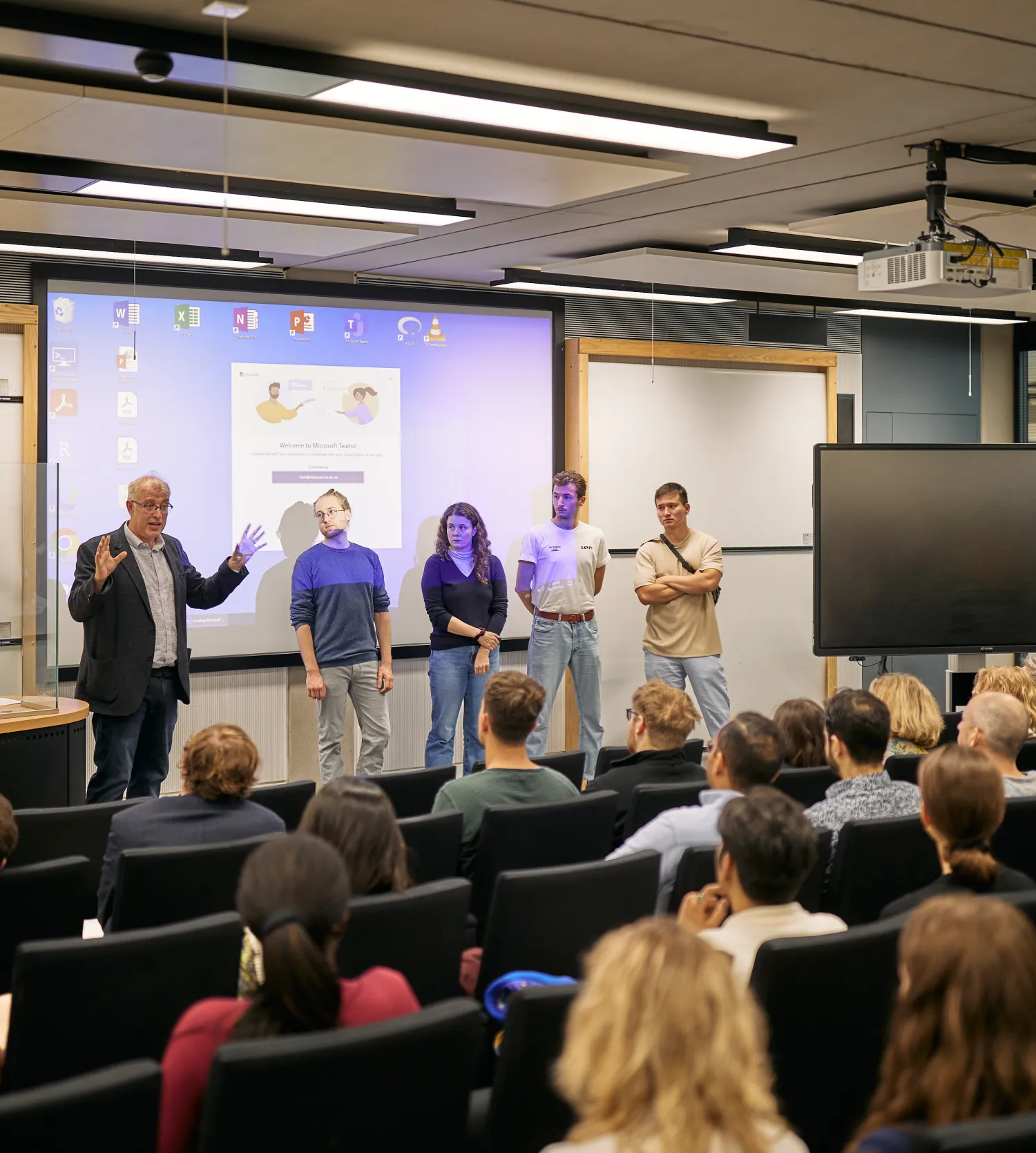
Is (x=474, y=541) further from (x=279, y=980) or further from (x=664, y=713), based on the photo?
(x=279, y=980)

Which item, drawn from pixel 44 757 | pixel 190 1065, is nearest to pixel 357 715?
pixel 44 757

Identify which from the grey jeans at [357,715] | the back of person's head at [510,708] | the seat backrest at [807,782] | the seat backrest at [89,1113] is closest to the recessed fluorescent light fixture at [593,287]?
the grey jeans at [357,715]

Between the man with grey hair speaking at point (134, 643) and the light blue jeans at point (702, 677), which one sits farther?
the light blue jeans at point (702, 677)

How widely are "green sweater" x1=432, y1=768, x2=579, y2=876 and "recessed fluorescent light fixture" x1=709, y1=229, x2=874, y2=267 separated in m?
3.72

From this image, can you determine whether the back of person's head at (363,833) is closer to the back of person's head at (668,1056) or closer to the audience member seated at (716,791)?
the audience member seated at (716,791)

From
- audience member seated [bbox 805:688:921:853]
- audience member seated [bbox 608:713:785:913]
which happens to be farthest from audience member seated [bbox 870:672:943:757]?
audience member seated [bbox 608:713:785:913]

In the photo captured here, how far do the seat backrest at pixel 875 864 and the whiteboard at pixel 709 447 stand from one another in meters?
5.29

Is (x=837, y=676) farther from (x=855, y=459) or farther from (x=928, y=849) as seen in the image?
(x=928, y=849)

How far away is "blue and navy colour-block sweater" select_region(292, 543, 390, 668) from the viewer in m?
7.03

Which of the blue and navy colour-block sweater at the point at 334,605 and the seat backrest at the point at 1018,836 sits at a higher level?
the blue and navy colour-block sweater at the point at 334,605

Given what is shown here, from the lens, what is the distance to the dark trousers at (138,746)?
581cm

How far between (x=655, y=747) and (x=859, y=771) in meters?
0.63

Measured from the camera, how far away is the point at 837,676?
32.0 feet

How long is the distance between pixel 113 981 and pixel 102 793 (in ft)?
12.1
